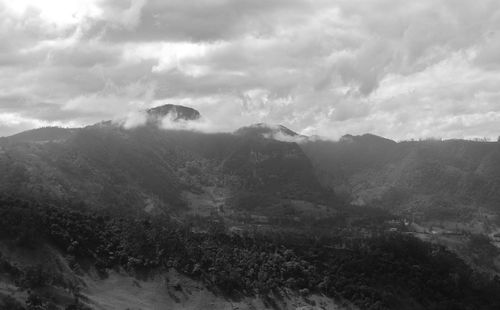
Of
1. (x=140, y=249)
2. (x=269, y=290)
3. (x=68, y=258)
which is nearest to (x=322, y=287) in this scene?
(x=269, y=290)

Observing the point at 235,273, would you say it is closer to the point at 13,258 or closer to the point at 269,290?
the point at 269,290

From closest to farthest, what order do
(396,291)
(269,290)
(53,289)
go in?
(53,289) → (269,290) → (396,291)

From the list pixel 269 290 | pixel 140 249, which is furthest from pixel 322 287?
pixel 140 249

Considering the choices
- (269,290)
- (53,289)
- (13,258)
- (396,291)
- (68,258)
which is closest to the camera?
(53,289)

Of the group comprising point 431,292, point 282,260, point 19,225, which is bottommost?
point 431,292

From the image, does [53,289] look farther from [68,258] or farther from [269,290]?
[269,290]

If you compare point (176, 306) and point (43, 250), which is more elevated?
point (43, 250)

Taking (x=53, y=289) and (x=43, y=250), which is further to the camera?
(x=43, y=250)

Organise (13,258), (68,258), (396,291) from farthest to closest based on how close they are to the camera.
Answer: (396,291) < (68,258) < (13,258)

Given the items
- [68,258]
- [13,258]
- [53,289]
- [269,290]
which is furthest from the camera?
[269,290]
